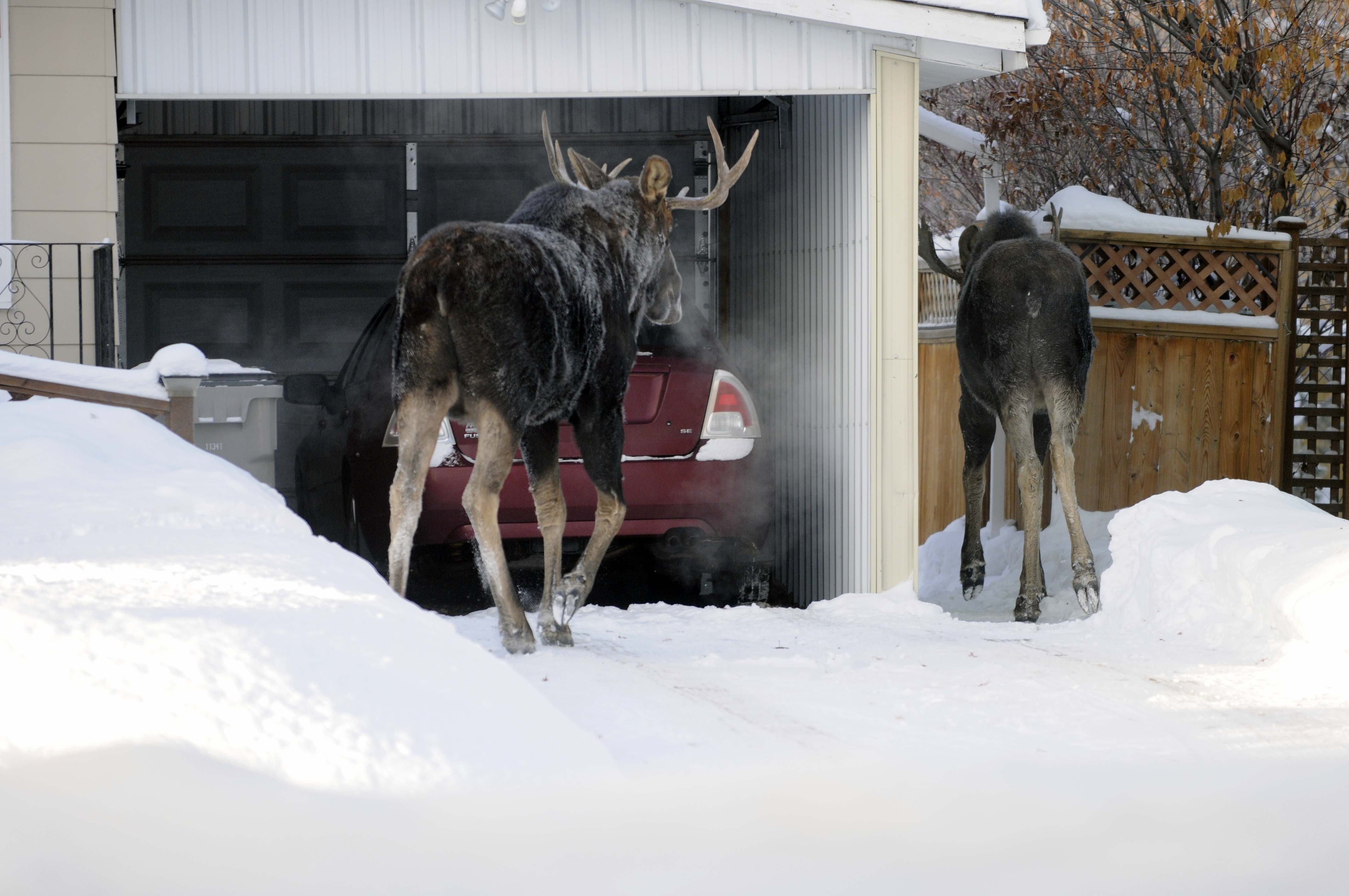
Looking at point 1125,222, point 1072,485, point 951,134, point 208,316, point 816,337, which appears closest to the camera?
point 1072,485

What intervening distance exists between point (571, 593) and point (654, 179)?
184 cm

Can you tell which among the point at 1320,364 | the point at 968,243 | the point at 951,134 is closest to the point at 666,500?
the point at 968,243

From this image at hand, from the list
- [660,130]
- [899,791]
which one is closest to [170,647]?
[899,791]

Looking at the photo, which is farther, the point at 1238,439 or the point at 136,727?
the point at 1238,439

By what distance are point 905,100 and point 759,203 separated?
9.68 feet

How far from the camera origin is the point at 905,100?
7828 millimetres

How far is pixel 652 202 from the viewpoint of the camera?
20.9ft

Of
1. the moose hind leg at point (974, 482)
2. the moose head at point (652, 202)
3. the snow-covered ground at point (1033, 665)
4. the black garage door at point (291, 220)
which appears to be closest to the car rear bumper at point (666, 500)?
the snow-covered ground at point (1033, 665)

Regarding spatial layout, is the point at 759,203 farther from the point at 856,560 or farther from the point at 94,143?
the point at 94,143

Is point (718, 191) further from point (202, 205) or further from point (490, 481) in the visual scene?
point (202, 205)

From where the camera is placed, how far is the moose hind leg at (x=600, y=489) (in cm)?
597

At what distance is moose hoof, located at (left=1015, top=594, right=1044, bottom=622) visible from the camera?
7.77 metres

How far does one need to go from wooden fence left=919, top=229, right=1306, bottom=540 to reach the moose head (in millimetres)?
4527

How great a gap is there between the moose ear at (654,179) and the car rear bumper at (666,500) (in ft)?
4.90
